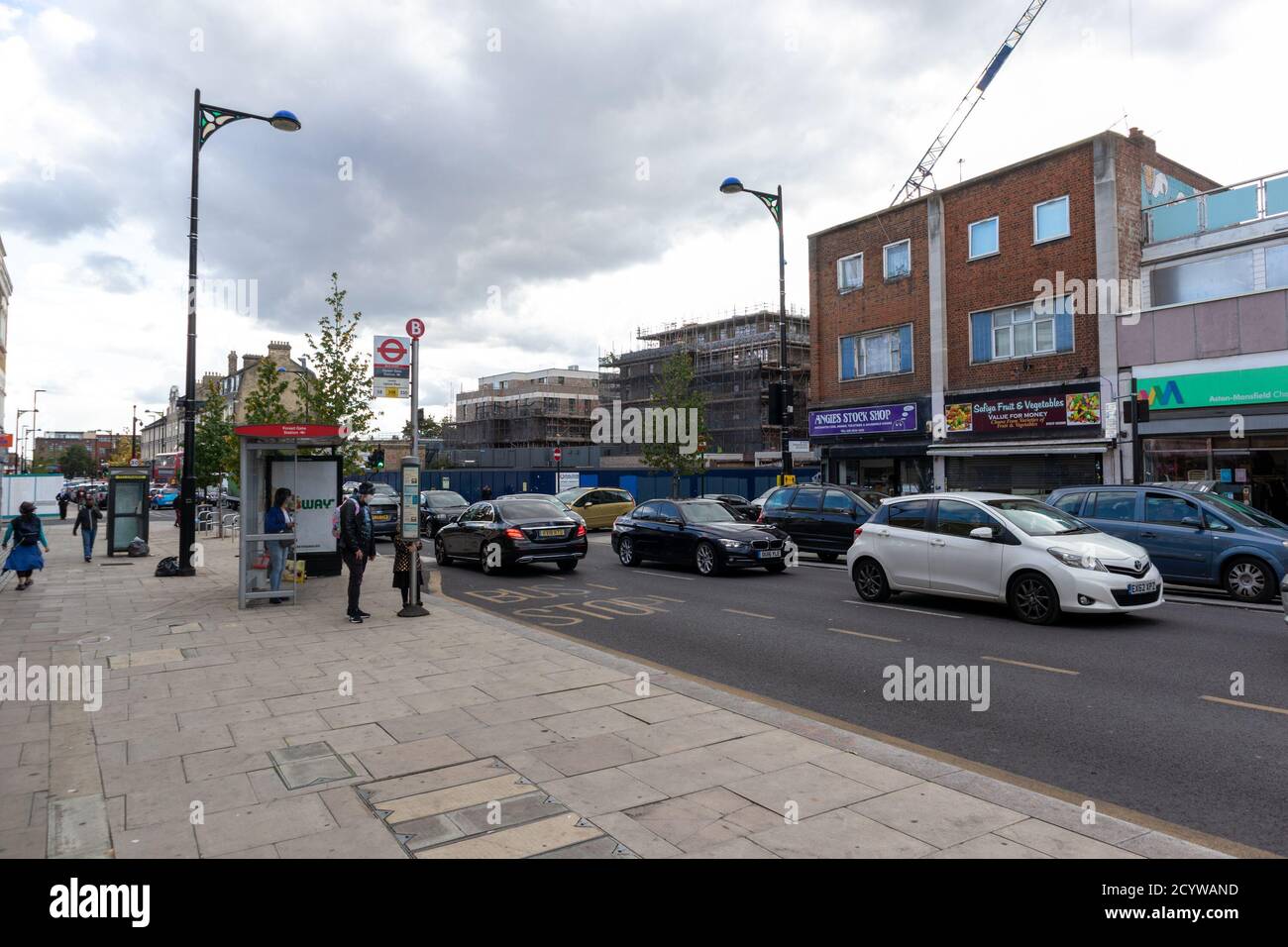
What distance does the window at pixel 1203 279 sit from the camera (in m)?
19.6

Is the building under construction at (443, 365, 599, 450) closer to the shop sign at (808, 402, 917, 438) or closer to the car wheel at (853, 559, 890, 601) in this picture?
the shop sign at (808, 402, 917, 438)

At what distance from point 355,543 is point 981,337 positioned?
69.7 feet

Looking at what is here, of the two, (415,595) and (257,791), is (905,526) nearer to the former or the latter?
(415,595)

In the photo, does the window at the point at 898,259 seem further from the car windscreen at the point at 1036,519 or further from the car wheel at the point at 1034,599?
the car wheel at the point at 1034,599

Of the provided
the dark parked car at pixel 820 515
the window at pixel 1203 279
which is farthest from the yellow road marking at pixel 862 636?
the window at pixel 1203 279

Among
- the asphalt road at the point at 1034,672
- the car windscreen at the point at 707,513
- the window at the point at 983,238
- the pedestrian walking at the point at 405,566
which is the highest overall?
the window at the point at 983,238

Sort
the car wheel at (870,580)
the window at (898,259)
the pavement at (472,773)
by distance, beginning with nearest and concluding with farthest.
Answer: the pavement at (472,773)
the car wheel at (870,580)
the window at (898,259)

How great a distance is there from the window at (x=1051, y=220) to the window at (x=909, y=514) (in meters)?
15.7

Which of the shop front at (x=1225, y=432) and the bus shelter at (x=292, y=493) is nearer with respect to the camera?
the bus shelter at (x=292, y=493)

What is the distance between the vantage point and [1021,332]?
2469cm

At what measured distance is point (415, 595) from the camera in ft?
37.3

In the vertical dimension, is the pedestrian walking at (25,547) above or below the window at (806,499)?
below
